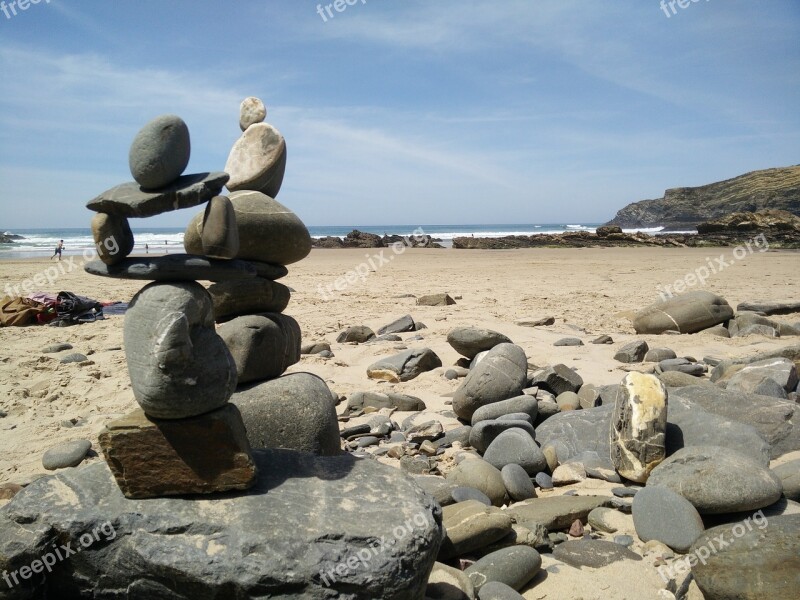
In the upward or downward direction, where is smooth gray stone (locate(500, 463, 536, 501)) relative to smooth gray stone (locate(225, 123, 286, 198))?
downward

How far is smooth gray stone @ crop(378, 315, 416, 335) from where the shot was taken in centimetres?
1094

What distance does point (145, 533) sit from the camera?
3.33 meters

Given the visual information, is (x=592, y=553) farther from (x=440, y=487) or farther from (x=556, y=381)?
(x=556, y=381)

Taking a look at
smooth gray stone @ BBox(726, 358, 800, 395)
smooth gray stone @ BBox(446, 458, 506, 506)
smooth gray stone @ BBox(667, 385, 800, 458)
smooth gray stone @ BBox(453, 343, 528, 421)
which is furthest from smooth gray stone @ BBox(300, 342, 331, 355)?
smooth gray stone @ BBox(726, 358, 800, 395)

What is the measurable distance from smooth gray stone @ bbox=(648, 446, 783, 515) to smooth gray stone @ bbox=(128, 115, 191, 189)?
401 cm

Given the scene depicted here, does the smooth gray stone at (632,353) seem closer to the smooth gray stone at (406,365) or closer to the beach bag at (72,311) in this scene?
the smooth gray stone at (406,365)

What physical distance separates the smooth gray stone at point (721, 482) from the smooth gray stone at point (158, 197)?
3.77 meters

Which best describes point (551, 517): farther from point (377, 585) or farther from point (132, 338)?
point (132, 338)

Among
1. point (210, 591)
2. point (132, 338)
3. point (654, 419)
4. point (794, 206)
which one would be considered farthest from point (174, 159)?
point (794, 206)

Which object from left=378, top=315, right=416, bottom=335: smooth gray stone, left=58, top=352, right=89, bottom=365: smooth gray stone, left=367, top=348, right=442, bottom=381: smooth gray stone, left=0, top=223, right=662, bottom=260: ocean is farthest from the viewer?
left=0, top=223, right=662, bottom=260: ocean

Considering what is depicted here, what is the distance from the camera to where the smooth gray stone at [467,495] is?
16.0 feet

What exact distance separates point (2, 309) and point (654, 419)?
12.2m

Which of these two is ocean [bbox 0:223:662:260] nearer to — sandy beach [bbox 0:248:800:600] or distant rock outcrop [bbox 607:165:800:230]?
distant rock outcrop [bbox 607:165:800:230]

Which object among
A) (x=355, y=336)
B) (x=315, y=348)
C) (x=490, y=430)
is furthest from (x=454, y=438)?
(x=355, y=336)
